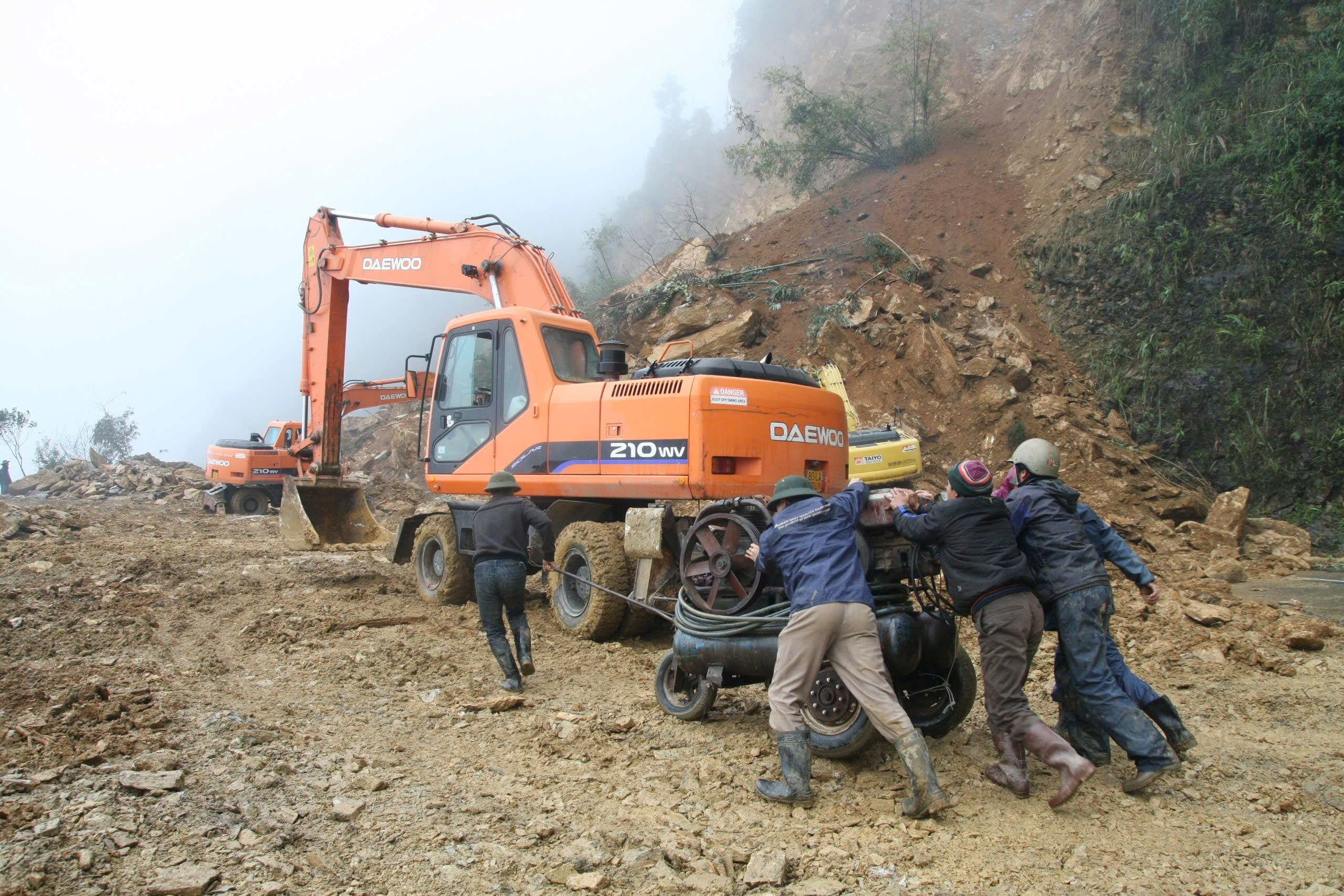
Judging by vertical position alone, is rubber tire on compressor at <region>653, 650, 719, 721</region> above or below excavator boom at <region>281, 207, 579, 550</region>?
below

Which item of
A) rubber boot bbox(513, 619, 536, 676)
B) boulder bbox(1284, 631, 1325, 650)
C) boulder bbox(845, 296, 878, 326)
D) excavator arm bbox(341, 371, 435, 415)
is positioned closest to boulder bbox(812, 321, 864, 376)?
boulder bbox(845, 296, 878, 326)

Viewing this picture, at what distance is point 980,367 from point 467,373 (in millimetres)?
8826

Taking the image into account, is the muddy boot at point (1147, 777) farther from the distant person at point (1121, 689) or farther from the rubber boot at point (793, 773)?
the rubber boot at point (793, 773)

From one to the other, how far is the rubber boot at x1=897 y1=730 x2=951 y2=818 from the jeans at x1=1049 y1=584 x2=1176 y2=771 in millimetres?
903

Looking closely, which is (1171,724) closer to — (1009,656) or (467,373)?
(1009,656)

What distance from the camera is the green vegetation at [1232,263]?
1194 centimetres

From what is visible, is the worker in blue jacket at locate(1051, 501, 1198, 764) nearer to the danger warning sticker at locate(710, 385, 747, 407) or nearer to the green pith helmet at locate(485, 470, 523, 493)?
the danger warning sticker at locate(710, 385, 747, 407)

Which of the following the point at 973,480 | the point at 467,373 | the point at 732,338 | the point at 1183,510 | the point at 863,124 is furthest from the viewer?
the point at 863,124

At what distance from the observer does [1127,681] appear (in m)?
4.30

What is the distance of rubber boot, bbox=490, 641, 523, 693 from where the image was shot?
5668mm

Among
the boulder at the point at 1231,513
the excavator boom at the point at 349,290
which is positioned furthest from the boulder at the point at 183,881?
the boulder at the point at 1231,513

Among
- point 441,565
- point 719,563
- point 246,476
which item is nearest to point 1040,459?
point 719,563

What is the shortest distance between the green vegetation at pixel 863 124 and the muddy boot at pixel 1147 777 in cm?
1950

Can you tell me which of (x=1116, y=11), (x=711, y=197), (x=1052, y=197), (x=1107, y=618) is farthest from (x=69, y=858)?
(x=711, y=197)
